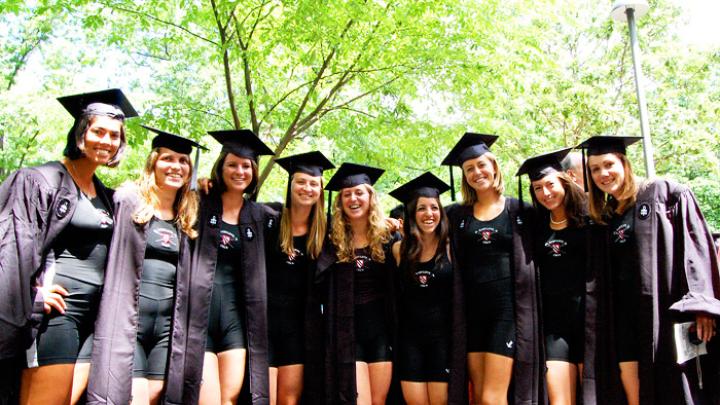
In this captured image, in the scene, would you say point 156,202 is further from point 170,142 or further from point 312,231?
point 312,231

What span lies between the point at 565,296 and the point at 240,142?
270 cm

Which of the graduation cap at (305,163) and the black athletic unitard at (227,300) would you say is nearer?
the black athletic unitard at (227,300)

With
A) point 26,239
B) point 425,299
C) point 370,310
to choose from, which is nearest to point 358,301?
point 370,310

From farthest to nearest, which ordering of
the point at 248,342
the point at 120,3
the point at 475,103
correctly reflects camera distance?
the point at 475,103, the point at 120,3, the point at 248,342

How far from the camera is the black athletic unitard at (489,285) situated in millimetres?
4102

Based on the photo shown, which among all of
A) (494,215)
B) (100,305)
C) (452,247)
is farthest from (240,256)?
(494,215)

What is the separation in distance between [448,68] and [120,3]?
366cm

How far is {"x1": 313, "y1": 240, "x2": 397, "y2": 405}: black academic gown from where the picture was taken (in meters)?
4.16

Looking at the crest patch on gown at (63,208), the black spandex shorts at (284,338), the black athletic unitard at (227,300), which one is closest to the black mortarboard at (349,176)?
A: the black athletic unitard at (227,300)

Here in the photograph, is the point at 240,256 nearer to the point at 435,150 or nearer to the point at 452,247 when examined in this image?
the point at 452,247

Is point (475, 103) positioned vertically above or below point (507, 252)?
above

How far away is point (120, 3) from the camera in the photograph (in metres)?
6.03

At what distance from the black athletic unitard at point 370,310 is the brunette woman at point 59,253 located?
6.05 ft

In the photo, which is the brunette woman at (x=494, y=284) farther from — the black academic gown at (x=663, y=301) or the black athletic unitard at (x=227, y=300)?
the black athletic unitard at (x=227, y=300)
